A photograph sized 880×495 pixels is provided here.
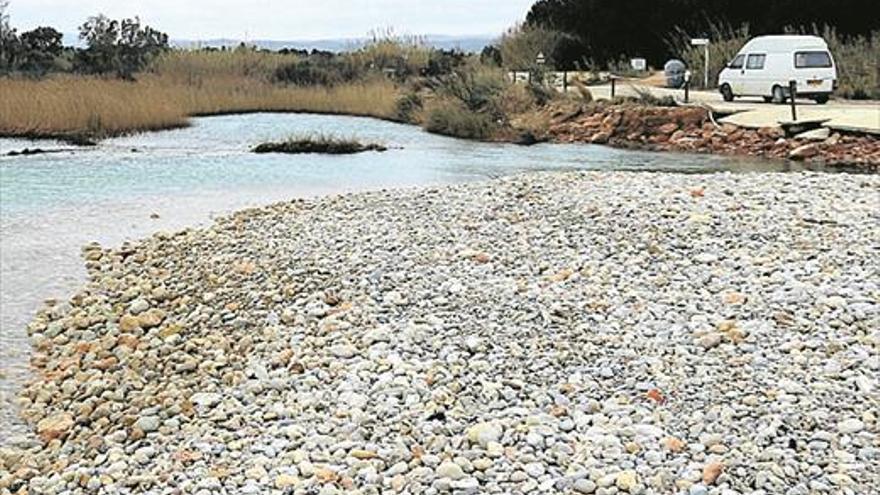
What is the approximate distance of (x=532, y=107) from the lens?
23.9 metres

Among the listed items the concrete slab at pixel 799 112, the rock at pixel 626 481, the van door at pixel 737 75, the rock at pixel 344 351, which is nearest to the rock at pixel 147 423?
the rock at pixel 344 351

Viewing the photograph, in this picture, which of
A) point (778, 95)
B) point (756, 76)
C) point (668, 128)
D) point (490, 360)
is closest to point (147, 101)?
point (668, 128)

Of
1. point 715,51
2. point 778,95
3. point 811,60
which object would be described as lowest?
point 778,95

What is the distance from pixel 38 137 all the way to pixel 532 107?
1004 centimetres

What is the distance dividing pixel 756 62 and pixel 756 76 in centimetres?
36

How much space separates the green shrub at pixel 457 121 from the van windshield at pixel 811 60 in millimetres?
5994

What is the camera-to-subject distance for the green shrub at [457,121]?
2259 centimetres

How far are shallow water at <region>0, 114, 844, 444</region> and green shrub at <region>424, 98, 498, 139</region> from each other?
60 cm

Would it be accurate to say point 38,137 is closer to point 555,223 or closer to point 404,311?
point 555,223

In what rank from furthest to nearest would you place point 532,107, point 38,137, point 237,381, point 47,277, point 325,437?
point 532,107
point 38,137
point 47,277
point 237,381
point 325,437

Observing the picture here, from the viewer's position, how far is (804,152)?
17.3 meters

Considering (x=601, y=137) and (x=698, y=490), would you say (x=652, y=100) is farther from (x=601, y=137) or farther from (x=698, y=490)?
(x=698, y=490)

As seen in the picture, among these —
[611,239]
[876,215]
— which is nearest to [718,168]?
[876,215]

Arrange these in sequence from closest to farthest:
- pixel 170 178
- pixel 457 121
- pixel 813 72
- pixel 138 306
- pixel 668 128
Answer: pixel 138 306, pixel 170 178, pixel 668 128, pixel 813 72, pixel 457 121
